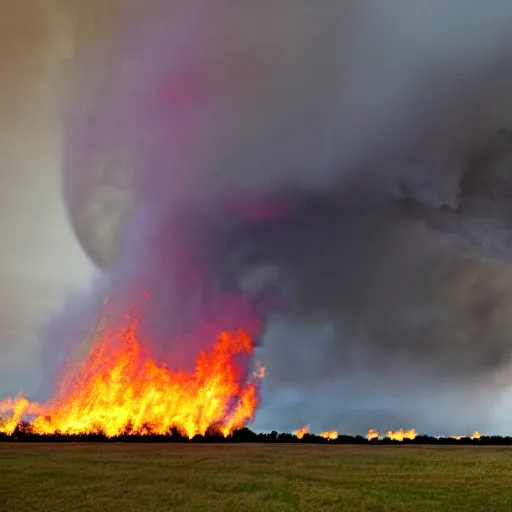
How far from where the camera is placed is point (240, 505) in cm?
A: 3859

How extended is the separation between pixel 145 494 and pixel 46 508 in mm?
7669

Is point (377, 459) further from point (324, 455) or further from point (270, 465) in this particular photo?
point (270, 465)

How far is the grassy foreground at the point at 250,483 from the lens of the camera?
38812 millimetres

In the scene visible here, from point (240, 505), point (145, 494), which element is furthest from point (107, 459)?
point (240, 505)

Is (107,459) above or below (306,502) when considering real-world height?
above

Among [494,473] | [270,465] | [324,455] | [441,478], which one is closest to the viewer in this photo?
[441,478]

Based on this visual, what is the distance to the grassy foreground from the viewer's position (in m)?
38.8

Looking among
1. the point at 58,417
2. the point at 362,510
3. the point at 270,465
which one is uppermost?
the point at 58,417

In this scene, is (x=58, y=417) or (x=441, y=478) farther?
(x=58, y=417)

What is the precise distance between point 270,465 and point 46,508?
29.5 m

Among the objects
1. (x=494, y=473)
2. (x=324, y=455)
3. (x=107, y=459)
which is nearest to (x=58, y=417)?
(x=107, y=459)

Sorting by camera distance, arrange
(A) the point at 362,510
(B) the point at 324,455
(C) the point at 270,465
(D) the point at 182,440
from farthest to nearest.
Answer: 1. (D) the point at 182,440
2. (B) the point at 324,455
3. (C) the point at 270,465
4. (A) the point at 362,510

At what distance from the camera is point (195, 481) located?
48.4 meters

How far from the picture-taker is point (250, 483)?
155 ft
